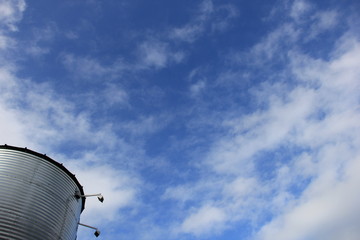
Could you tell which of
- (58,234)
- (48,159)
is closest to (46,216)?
(58,234)

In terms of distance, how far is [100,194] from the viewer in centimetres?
1789

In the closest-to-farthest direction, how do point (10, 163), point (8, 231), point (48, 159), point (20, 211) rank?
point (8, 231)
point (20, 211)
point (10, 163)
point (48, 159)

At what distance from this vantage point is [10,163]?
1471 cm

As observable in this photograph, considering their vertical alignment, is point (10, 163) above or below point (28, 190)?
above

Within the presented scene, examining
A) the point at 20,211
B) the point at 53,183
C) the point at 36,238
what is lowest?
the point at 36,238

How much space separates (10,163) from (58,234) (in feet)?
15.3

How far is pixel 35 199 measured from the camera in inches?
544

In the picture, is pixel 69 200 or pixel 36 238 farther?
pixel 69 200

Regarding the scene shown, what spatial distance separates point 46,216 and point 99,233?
458 cm

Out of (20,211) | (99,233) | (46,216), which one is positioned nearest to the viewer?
(20,211)

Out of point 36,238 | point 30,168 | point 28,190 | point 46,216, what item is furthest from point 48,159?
point 36,238

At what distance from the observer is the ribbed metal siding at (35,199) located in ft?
41.2

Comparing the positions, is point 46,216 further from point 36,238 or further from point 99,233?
point 99,233

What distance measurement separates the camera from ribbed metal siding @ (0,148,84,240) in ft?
41.2
